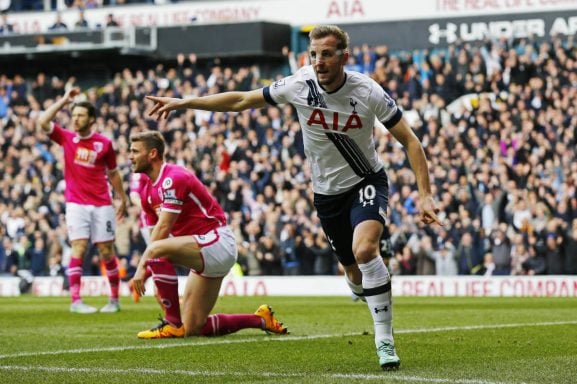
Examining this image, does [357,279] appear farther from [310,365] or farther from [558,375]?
[558,375]

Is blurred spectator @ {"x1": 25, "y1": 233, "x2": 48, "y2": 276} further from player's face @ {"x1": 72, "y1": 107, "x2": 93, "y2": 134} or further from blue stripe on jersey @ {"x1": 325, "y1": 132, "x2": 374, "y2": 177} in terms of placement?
blue stripe on jersey @ {"x1": 325, "y1": 132, "x2": 374, "y2": 177}

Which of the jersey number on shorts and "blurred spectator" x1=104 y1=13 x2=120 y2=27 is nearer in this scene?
the jersey number on shorts

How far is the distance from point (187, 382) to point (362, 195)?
212cm

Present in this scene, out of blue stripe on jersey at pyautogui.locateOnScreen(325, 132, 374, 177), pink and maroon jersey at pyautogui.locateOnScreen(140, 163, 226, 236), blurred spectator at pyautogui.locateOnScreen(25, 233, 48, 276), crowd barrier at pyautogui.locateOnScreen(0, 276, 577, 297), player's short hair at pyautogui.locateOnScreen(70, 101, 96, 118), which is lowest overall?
crowd barrier at pyautogui.locateOnScreen(0, 276, 577, 297)

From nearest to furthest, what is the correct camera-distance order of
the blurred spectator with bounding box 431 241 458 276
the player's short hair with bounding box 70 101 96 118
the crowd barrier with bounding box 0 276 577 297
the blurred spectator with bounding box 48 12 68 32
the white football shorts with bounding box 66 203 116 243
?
1. the player's short hair with bounding box 70 101 96 118
2. the white football shorts with bounding box 66 203 116 243
3. the crowd barrier with bounding box 0 276 577 297
4. the blurred spectator with bounding box 431 241 458 276
5. the blurred spectator with bounding box 48 12 68 32

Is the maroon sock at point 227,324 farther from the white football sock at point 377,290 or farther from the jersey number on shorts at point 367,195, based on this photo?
the white football sock at point 377,290

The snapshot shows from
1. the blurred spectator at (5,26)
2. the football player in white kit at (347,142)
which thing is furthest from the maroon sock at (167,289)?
the blurred spectator at (5,26)

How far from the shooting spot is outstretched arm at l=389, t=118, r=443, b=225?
8461 mm

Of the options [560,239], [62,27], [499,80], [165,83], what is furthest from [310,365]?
[62,27]

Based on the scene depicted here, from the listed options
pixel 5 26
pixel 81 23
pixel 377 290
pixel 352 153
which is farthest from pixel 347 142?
pixel 5 26

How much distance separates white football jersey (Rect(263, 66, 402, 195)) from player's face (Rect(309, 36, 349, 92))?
205 millimetres

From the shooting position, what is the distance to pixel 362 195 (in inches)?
359

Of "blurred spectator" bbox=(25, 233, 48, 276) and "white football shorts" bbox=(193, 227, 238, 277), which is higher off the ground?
"white football shorts" bbox=(193, 227, 238, 277)

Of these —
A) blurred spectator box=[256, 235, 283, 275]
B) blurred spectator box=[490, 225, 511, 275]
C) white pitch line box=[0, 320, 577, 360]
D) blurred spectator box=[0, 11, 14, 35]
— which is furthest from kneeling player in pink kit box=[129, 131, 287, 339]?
blurred spectator box=[0, 11, 14, 35]
